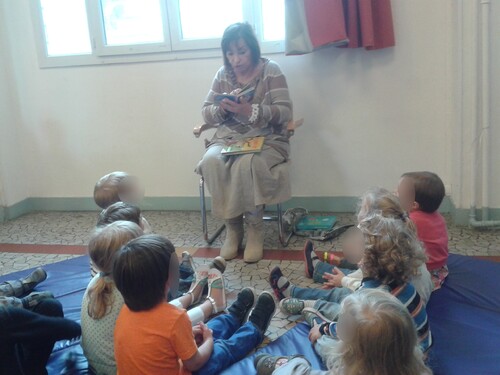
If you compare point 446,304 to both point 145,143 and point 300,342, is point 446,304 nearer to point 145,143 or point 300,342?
point 300,342

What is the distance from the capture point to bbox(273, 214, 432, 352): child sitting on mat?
169cm

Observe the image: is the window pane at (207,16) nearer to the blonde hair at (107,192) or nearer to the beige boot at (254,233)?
the beige boot at (254,233)

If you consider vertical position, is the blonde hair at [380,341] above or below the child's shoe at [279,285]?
above

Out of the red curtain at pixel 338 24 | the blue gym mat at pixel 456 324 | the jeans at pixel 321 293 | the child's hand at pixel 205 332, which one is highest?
the red curtain at pixel 338 24

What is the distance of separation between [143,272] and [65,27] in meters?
3.04

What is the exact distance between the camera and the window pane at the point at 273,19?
3506mm

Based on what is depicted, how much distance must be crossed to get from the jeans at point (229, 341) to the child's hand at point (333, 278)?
0.51 metres

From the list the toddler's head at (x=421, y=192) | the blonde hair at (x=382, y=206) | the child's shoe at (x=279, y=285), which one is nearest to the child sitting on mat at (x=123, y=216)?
the child's shoe at (x=279, y=285)

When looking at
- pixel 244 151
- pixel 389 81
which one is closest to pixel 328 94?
pixel 389 81

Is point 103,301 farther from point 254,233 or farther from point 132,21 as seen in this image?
point 132,21

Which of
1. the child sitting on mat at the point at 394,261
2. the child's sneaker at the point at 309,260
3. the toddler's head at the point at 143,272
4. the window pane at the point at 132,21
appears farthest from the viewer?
the window pane at the point at 132,21

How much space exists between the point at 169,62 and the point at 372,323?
2.93 metres

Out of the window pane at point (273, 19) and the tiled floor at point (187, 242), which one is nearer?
the tiled floor at point (187, 242)

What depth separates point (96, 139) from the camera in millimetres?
3982
